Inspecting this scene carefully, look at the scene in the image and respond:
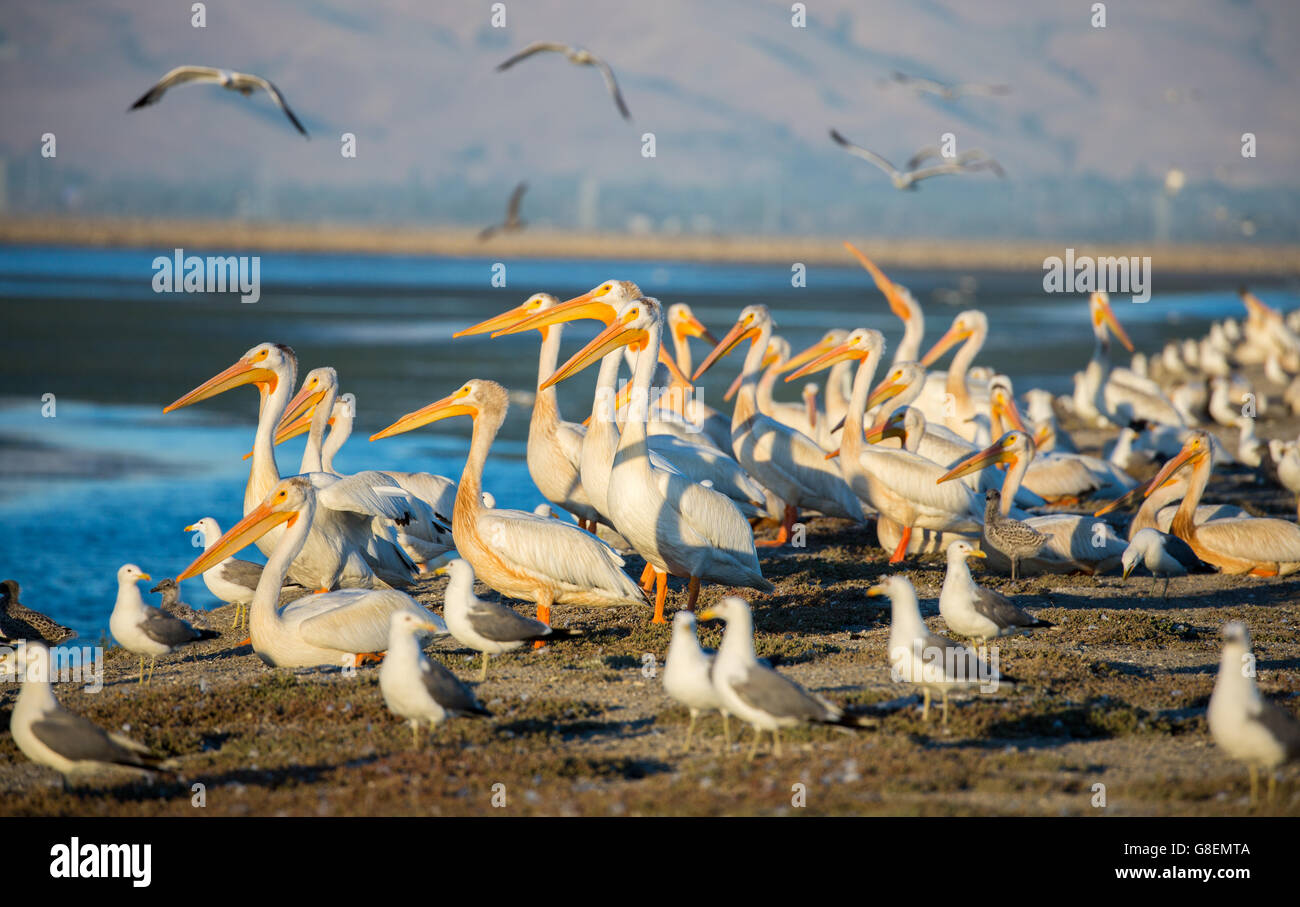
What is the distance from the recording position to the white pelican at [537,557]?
23.0ft

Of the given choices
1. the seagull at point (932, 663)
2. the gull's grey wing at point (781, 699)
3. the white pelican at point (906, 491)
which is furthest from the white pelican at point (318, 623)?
the white pelican at point (906, 491)

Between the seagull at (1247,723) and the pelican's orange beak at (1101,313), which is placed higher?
the pelican's orange beak at (1101,313)

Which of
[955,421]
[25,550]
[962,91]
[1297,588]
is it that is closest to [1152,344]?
[962,91]

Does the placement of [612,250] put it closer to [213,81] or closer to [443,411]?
[213,81]

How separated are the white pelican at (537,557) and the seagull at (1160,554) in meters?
3.25

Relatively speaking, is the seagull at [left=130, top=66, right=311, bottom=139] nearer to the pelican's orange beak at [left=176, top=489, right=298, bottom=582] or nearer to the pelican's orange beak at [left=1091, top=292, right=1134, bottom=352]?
the pelican's orange beak at [left=176, top=489, right=298, bottom=582]

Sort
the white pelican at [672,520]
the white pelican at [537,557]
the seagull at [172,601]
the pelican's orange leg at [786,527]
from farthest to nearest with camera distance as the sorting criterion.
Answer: the pelican's orange leg at [786,527] < the seagull at [172,601] < the white pelican at [672,520] < the white pelican at [537,557]

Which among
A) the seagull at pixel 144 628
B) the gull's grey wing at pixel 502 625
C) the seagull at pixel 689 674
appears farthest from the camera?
the seagull at pixel 144 628

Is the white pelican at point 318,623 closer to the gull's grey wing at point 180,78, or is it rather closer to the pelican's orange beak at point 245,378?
the pelican's orange beak at point 245,378

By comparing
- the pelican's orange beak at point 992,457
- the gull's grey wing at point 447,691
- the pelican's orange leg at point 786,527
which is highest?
the pelican's orange beak at point 992,457

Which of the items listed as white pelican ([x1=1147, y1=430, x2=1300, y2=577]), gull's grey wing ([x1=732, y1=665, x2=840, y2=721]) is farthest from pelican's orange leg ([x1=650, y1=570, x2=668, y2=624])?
white pelican ([x1=1147, y1=430, x2=1300, y2=577])

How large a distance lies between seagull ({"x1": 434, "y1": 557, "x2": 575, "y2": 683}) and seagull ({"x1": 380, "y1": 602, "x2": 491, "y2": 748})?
745 millimetres

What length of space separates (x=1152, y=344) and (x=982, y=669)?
30228 millimetres

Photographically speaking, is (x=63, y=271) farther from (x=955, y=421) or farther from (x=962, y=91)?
(x=955, y=421)
